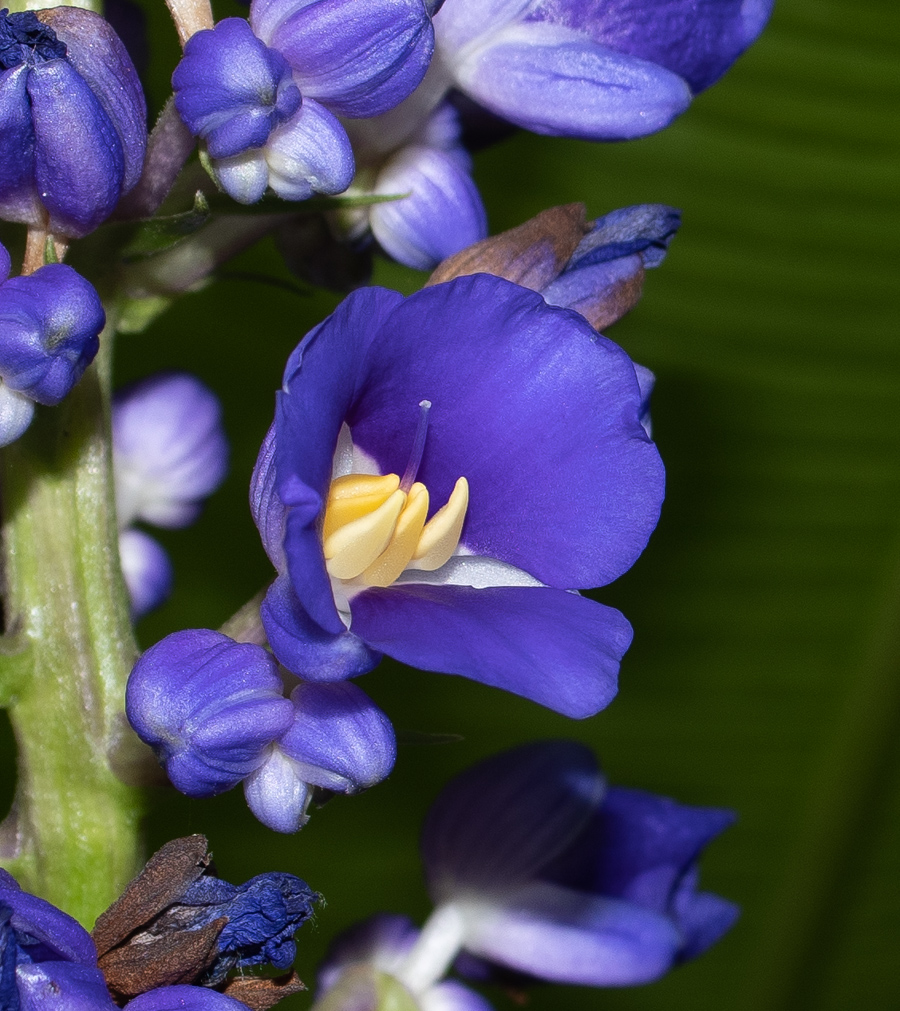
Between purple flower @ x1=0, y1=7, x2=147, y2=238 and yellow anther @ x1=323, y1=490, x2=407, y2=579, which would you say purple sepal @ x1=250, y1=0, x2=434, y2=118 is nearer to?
purple flower @ x1=0, y1=7, x2=147, y2=238

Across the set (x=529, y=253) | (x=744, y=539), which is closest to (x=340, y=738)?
(x=529, y=253)

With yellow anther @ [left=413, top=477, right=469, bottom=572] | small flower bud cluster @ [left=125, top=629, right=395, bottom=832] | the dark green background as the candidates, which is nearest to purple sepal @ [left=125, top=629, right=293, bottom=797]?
small flower bud cluster @ [left=125, top=629, right=395, bottom=832]

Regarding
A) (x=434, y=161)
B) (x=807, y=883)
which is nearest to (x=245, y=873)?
(x=807, y=883)

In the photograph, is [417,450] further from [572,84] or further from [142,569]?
[142,569]

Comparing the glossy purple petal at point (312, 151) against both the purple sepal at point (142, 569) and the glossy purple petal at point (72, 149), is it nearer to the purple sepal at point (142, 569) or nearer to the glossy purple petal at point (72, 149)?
the glossy purple petal at point (72, 149)

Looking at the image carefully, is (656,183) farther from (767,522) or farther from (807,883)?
(807,883)
